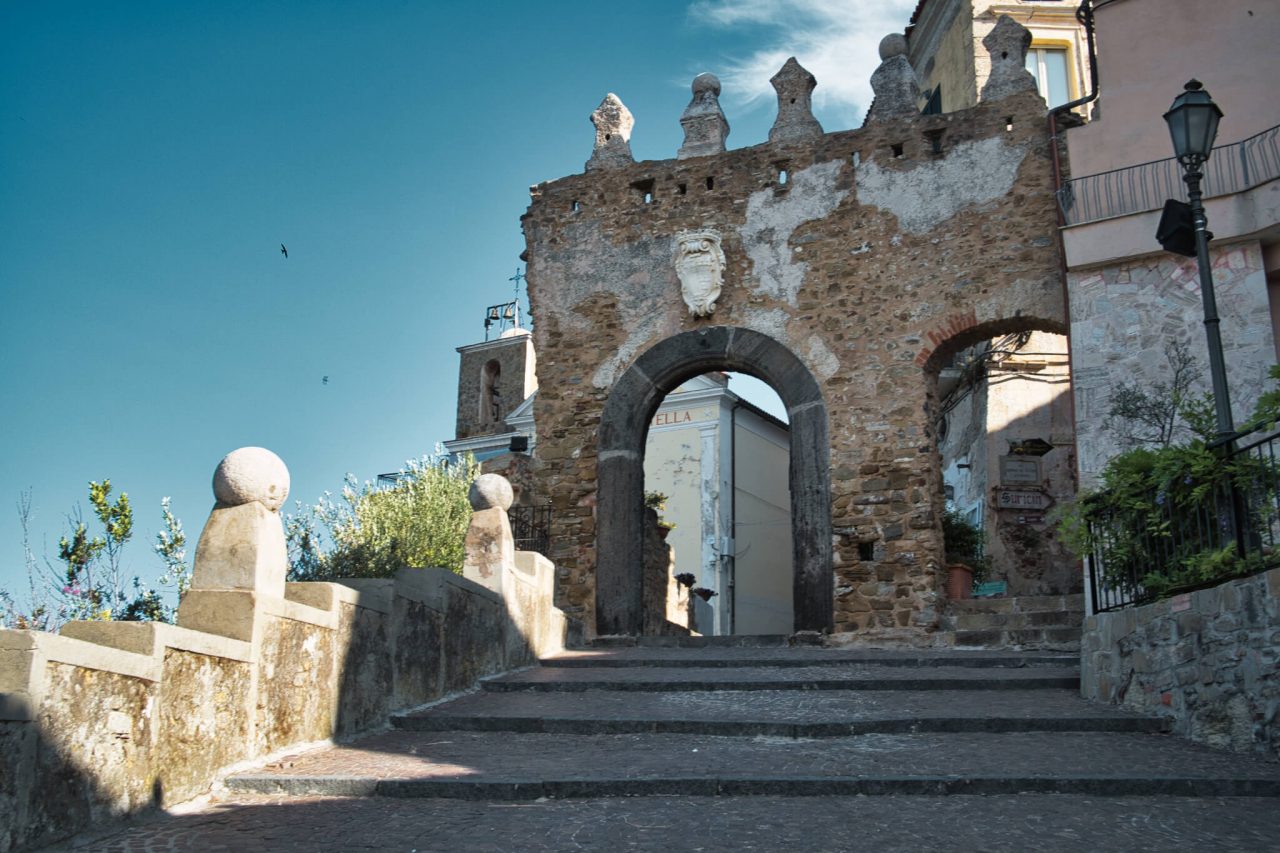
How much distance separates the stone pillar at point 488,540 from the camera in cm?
873

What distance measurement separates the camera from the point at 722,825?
4.32 metres

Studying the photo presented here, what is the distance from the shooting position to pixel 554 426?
1269 cm

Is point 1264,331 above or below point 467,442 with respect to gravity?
below

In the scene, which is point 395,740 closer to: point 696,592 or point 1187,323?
point 1187,323

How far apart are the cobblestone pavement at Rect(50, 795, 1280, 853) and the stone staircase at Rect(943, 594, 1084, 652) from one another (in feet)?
15.8

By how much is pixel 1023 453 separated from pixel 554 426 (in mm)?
6505

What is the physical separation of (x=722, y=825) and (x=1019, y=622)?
21.6 ft

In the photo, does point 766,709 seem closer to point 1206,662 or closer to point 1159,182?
point 1206,662

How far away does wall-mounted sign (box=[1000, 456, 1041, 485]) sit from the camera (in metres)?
15.0

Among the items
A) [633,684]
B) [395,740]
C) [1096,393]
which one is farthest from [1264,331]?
[395,740]

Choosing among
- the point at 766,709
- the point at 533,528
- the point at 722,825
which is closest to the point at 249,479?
the point at 722,825

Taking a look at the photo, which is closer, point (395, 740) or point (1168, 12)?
point (395, 740)

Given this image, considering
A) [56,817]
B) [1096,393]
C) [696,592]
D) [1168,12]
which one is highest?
[1168,12]

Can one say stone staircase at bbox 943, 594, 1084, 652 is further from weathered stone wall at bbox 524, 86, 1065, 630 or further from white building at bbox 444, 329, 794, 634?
white building at bbox 444, 329, 794, 634
